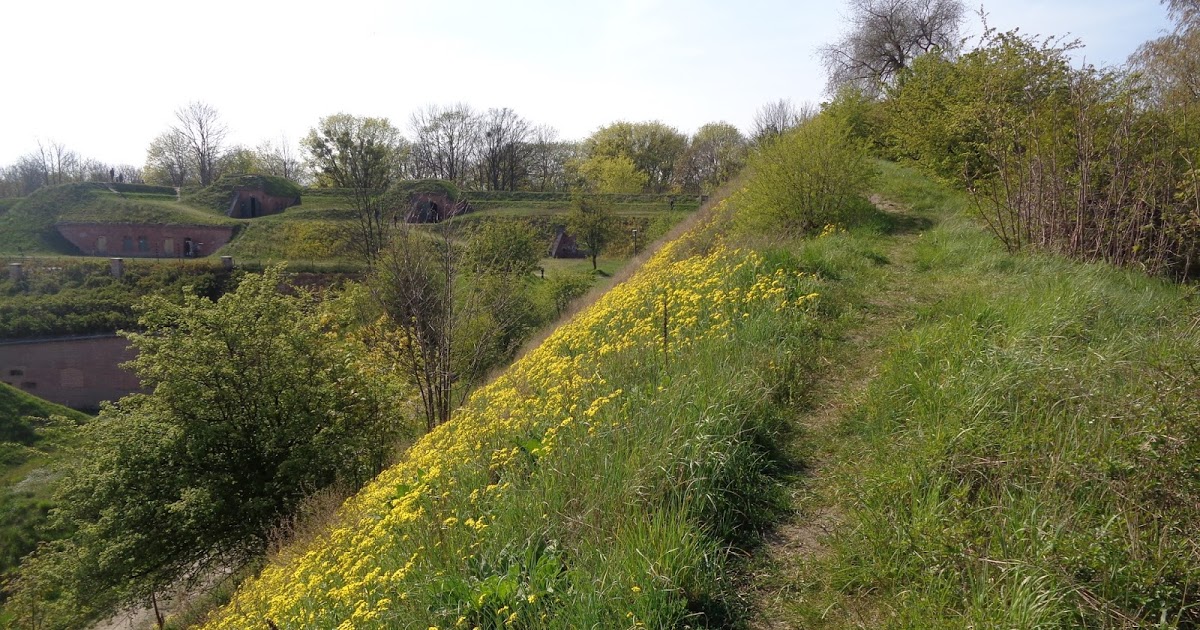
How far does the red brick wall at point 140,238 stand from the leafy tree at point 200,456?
103 feet

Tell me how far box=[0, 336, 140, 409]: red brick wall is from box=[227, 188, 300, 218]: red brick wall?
1956cm

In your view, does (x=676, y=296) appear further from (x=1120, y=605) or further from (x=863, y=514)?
(x=1120, y=605)

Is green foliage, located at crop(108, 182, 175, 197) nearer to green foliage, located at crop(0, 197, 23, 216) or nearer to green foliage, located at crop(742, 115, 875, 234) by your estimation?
green foliage, located at crop(0, 197, 23, 216)

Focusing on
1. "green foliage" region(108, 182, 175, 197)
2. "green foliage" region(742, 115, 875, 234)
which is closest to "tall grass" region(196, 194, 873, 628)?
"green foliage" region(742, 115, 875, 234)

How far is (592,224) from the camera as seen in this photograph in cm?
3703

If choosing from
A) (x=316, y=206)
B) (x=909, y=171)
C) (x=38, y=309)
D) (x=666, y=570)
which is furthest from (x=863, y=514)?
(x=316, y=206)

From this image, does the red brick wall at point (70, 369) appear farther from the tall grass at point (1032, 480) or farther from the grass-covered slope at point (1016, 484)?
the tall grass at point (1032, 480)

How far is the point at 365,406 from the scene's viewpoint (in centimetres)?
1224

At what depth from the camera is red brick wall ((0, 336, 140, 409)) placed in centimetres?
2473

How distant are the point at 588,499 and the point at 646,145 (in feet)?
191

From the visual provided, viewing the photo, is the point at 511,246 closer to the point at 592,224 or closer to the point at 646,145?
the point at 592,224

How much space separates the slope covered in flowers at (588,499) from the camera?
269 cm

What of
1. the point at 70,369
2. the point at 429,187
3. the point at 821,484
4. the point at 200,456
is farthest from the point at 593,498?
the point at 429,187

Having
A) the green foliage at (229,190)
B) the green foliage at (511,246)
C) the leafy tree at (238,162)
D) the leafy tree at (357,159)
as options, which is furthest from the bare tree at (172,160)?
the green foliage at (511,246)
